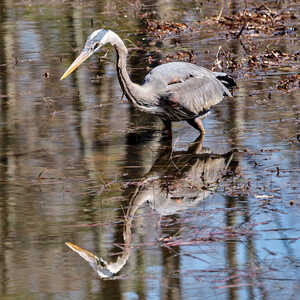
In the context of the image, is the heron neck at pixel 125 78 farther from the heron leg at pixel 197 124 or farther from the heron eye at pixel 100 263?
the heron eye at pixel 100 263

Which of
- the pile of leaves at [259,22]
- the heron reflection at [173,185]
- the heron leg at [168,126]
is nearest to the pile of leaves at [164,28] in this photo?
the pile of leaves at [259,22]

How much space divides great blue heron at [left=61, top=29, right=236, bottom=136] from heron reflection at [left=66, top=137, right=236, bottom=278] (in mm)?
383

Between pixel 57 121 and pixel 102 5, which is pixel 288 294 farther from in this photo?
pixel 102 5

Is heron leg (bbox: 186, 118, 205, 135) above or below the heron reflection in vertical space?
above

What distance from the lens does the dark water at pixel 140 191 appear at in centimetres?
618

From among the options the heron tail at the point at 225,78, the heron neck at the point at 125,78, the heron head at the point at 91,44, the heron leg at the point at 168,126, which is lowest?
the heron leg at the point at 168,126

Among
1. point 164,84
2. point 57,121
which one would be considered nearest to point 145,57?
point 57,121

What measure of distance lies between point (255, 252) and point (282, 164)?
7.88 feet

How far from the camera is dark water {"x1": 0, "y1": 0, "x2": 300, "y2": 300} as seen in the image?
6.18 m

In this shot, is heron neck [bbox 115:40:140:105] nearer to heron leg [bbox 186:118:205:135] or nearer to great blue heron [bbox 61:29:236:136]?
great blue heron [bbox 61:29:236:136]

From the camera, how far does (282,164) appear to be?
8.73m

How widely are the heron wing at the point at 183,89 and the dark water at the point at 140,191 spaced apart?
1.09ft

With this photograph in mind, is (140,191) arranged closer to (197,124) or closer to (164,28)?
(197,124)

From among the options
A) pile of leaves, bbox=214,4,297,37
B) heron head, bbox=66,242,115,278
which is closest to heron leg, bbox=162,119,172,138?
heron head, bbox=66,242,115,278
